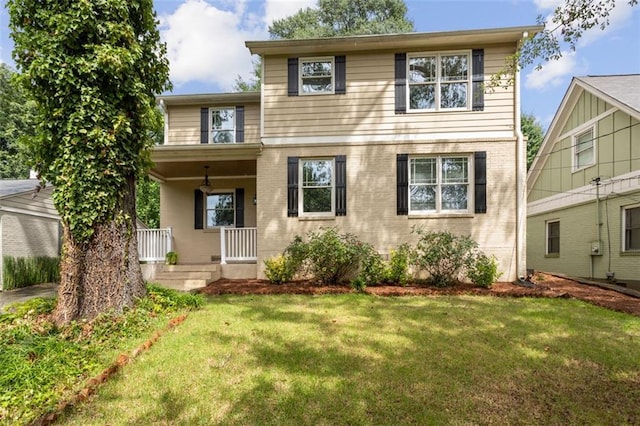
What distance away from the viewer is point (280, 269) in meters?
8.37

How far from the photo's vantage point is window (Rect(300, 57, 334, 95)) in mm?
9203

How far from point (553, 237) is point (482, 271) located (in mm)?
8086

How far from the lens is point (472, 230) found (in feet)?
28.3

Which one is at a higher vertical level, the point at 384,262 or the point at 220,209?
the point at 220,209

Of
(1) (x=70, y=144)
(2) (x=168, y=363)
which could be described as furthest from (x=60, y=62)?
(2) (x=168, y=363)

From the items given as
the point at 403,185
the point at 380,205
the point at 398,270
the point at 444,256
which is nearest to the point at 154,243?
the point at 380,205

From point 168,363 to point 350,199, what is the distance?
6160mm

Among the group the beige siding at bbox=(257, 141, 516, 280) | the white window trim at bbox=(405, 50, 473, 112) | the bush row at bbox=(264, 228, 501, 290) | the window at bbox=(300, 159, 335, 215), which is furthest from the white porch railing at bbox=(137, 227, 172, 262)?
the white window trim at bbox=(405, 50, 473, 112)

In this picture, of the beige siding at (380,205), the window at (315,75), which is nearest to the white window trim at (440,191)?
the beige siding at (380,205)

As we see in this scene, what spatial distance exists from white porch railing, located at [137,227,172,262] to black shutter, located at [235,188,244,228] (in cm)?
225

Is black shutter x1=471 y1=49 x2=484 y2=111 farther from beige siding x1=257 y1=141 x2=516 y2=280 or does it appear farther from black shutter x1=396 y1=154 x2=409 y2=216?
black shutter x1=396 y1=154 x2=409 y2=216

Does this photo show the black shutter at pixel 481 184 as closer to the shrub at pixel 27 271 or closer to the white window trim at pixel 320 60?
the white window trim at pixel 320 60

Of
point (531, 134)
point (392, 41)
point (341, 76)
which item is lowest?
point (341, 76)

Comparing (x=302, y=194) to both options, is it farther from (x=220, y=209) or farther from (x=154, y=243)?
(x=154, y=243)
